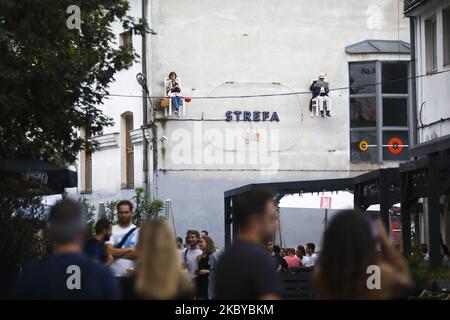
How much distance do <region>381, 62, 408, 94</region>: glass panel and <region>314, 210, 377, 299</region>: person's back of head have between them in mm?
32207

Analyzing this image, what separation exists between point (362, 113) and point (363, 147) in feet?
3.63

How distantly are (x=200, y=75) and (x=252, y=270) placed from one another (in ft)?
102

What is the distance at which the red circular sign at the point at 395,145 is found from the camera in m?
38.7

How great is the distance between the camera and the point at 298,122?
1517 inches

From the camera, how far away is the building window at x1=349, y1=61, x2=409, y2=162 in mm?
38406

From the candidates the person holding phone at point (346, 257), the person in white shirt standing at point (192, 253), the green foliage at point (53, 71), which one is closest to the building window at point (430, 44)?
the green foliage at point (53, 71)

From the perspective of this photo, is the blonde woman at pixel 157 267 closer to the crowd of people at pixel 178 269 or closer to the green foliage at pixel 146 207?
the crowd of people at pixel 178 269

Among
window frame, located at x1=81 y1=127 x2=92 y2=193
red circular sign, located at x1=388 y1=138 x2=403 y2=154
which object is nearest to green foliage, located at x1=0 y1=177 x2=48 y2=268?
red circular sign, located at x1=388 y1=138 x2=403 y2=154

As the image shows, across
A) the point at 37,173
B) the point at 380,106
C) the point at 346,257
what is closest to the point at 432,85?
the point at 37,173

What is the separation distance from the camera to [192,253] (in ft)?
68.3

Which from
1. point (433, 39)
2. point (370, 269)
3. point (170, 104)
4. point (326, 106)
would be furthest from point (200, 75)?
point (370, 269)

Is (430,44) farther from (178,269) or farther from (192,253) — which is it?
(178,269)

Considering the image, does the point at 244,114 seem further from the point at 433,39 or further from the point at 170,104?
the point at 433,39

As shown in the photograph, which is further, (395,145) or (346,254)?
(395,145)
